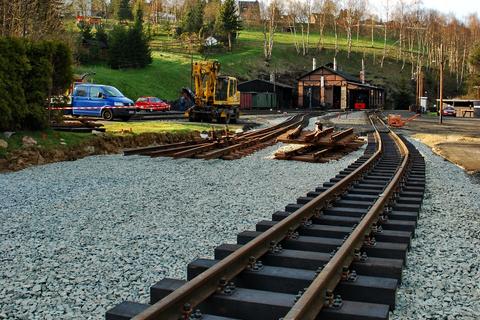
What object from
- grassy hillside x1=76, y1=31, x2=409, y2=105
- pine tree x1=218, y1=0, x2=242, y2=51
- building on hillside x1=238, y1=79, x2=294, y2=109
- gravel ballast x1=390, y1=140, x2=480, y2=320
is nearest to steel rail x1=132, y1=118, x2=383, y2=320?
gravel ballast x1=390, y1=140, x2=480, y2=320

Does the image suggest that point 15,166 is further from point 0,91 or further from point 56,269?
point 56,269

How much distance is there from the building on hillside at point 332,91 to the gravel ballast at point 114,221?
68.4 metres

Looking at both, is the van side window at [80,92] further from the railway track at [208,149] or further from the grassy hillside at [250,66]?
the grassy hillside at [250,66]

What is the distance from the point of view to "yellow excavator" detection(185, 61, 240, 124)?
34.3m

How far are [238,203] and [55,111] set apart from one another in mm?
11312

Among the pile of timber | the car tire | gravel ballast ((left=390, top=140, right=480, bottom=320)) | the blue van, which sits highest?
the blue van

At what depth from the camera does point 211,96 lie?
35.0m

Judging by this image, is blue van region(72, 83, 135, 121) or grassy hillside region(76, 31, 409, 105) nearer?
blue van region(72, 83, 135, 121)

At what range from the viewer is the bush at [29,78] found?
614 inches

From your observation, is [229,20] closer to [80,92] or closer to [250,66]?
[250,66]

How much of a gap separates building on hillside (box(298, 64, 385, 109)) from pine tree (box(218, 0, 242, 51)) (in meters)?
28.9

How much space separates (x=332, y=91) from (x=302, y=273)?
81.5 metres

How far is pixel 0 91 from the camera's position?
50.0 feet

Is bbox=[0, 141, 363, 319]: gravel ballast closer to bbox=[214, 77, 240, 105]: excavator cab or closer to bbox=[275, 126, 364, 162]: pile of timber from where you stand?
bbox=[275, 126, 364, 162]: pile of timber
